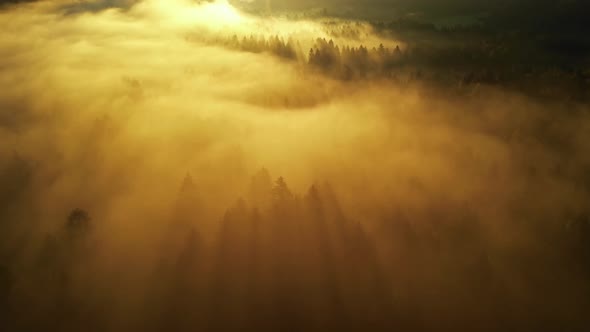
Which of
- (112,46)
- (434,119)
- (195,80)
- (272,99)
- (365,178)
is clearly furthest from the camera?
(112,46)

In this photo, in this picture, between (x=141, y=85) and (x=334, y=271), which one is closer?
(x=334, y=271)

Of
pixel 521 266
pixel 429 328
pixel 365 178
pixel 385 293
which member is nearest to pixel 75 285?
pixel 385 293

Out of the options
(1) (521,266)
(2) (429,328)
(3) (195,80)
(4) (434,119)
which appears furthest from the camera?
(3) (195,80)

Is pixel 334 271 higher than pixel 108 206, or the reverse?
pixel 334 271

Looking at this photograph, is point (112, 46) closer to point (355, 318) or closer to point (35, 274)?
point (35, 274)

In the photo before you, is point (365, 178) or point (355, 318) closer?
point (355, 318)

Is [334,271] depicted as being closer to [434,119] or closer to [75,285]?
[75,285]

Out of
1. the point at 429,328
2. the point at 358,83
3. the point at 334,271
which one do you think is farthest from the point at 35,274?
the point at 358,83

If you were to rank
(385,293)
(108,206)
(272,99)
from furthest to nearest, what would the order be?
(272,99), (108,206), (385,293)

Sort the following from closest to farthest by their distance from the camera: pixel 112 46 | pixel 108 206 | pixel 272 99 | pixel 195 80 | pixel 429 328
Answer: pixel 429 328 → pixel 108 206 → pixel 272 99 → pixel 195 80 → pixel 112 46
